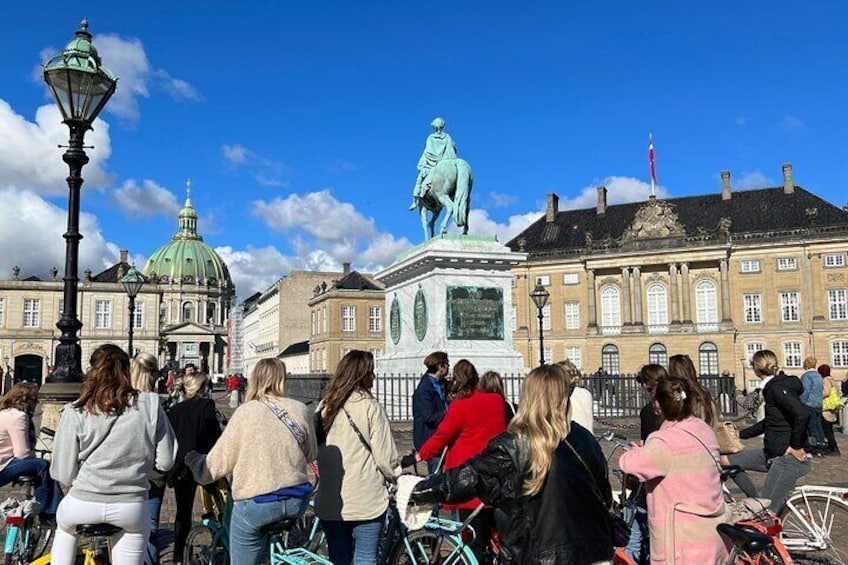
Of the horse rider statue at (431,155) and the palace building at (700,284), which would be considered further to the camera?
the palace building at (700,284)

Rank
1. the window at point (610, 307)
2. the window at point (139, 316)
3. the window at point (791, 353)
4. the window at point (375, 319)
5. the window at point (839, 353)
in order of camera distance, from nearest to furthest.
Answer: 1. the window at point (839, 353)
2. the window at point (791, 353)
3. the window at point (610, 307)
4. the window at point (375, 319)
5. the window at point (139, 316)

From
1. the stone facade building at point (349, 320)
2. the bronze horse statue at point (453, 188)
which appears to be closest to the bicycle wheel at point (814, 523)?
the bronze horse statue at point (453, 188)

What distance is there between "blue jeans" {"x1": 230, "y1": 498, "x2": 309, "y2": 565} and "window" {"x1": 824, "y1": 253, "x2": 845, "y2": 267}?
212ft

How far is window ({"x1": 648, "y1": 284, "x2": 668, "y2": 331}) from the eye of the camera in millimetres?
64625

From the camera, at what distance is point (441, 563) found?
5.34 metres

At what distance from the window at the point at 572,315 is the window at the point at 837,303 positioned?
68.2 feet

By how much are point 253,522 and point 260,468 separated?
0.35 meters

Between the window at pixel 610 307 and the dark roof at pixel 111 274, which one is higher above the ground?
the dark roof at pixel 111 274

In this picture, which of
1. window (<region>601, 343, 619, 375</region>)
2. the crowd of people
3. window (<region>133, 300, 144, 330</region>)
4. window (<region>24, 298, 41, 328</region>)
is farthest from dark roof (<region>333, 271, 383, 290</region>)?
the crowd of people

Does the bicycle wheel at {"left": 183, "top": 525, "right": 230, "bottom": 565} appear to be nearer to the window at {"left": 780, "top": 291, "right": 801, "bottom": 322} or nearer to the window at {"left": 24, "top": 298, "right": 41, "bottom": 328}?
the window at {"left": 780, "top": 291, "right": 801, "bottom": 322}

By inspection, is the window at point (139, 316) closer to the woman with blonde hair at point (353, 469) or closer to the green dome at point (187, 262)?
the green dome at point (187, 262)

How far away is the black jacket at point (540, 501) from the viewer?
3564 mm

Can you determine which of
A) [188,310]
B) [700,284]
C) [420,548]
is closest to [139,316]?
[188,310]

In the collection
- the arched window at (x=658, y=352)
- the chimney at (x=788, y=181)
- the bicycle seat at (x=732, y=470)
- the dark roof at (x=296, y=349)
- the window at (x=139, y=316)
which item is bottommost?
the bicycle seat at (x=732, y=470)
